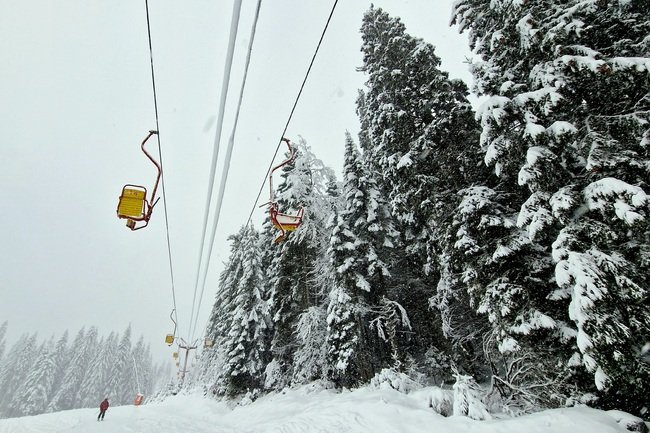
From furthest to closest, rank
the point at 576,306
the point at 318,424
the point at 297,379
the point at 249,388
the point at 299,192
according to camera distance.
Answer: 1. the point at 249,388
2. the point at 299,192
3. the point at 297,379
4. the point at 318,424
5. the point at 576,306

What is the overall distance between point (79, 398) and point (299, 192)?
8156 centimetres

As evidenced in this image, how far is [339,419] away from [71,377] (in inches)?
3281

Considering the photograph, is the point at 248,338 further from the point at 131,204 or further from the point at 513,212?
the point at 513,212

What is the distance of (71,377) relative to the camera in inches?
2571

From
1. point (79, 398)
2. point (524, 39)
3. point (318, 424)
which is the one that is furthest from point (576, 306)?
point (79, 398)

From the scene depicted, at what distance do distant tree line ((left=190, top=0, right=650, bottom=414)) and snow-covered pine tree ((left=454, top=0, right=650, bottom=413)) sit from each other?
1.2 inches

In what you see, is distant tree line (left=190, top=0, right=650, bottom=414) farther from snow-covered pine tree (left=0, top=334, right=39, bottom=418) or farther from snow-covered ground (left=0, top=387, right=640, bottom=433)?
snow-covered pine tree (left=0, top=334, right=39, bottom=418)

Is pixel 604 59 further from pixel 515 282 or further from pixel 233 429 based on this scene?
pixel 233 429

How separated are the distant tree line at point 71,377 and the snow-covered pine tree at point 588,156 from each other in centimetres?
8415

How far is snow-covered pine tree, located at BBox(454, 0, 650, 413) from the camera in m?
5.74

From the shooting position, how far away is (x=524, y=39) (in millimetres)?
7824

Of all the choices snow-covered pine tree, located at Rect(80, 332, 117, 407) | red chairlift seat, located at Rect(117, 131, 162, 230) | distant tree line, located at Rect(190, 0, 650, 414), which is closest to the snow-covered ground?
distant tree line, located at Rect(190, 0, 650, 414)

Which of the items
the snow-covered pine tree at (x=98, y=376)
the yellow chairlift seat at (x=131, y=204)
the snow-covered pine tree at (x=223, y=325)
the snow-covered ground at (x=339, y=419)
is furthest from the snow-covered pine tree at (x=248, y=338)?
the snow-covered pine tree at (x=98, y=376)

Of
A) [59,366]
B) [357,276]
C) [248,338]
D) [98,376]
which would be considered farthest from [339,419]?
[59,366]
